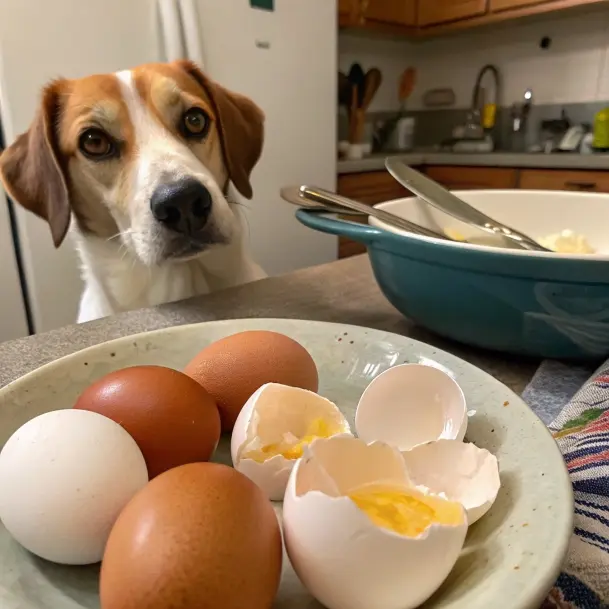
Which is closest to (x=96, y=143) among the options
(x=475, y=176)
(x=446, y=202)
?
(x=446, y=202)

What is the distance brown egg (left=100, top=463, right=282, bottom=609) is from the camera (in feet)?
0.81

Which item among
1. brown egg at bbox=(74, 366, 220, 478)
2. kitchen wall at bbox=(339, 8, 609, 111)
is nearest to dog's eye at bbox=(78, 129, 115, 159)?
brown egg at bbox=(74, 366, 220, 478)

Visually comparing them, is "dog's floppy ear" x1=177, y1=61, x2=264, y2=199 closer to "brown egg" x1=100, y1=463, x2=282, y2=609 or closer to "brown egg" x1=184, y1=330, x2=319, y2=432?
"brown egg" x1=184, y1=330, x2=319, y2=432

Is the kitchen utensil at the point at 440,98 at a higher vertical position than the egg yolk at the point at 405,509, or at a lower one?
higher

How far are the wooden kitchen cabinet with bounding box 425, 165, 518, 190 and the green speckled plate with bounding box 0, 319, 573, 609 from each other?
2.28m

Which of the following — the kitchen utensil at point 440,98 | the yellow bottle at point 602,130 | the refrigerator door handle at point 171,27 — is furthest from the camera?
the kitchen utensil at point 440,98

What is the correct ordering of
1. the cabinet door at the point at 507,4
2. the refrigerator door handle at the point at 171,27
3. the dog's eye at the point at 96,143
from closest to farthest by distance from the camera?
the dog's eye at the point at 96,143 < the refrigerator door handle at the point at 171,27 < the cabinet door at the point at 507,4

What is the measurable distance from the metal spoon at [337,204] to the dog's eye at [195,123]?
0.49 metres

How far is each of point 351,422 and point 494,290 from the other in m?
0.19

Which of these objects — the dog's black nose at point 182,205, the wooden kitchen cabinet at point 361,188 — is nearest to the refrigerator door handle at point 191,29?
the wooden kitchen cabinet at point 361,188

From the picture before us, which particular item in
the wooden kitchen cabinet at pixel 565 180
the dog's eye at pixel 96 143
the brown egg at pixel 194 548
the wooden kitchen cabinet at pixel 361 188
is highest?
the dog's eye at pixel 96 143

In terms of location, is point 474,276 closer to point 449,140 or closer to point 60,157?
point 60,157

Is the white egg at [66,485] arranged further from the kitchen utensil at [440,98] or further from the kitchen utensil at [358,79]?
the kitchen utensil at [440,98]

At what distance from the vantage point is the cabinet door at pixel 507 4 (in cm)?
253
